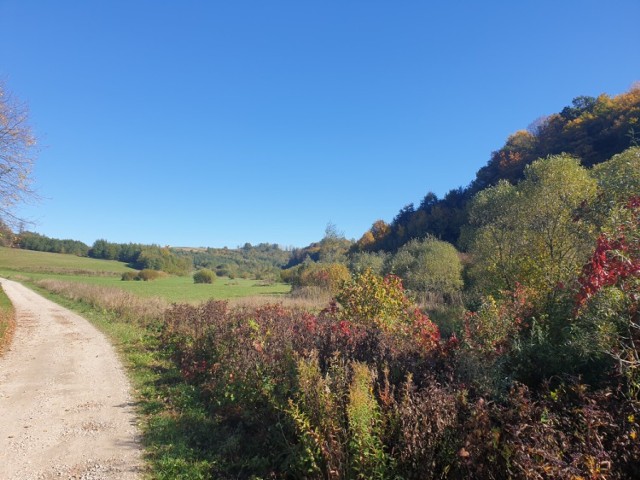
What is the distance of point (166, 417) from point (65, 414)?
1881mm

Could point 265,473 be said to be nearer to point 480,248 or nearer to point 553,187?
point 553,187

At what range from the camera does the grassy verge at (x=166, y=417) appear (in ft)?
16.6

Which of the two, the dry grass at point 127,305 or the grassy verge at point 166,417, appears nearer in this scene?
the grassy verge at point 166,417

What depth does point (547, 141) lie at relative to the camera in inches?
2146

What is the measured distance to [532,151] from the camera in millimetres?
55344

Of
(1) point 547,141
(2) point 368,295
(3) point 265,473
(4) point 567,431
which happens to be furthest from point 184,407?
(1) point 547,141

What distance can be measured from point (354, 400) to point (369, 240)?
74.8m

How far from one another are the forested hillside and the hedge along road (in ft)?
120

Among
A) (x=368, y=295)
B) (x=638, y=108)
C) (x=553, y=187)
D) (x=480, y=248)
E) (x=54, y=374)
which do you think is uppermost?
(x=638, y=108)

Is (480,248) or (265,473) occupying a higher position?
(480,248)

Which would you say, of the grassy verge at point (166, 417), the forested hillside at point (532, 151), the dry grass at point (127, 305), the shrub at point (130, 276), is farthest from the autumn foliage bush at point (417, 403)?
the shrub at point (130, 276)

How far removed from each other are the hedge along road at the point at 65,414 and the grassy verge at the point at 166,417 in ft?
0.79

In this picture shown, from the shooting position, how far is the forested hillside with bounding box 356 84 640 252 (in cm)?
4366

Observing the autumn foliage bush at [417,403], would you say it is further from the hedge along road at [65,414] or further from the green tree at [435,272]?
the green tree at [435,272]
